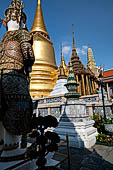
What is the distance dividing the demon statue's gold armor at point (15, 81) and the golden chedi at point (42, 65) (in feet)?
32.3

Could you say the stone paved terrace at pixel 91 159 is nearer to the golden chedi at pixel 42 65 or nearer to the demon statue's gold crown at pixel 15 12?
the demon statue's gold crown at pixel 15 12

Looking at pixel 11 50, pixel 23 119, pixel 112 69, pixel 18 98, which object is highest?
pixel 112 69

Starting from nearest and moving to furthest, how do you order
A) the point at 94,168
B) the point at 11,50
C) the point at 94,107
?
the point at 11,50 < the point at 94,168 < the point at 94,107

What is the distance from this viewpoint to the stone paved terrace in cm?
316

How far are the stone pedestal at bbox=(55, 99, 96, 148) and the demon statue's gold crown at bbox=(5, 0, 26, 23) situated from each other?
4.10 meters

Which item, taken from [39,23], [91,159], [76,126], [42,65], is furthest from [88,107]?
[39,23]

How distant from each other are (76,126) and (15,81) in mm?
3605

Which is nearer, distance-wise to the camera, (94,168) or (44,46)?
(94,168)

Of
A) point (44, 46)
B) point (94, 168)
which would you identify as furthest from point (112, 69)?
point (94, 168)

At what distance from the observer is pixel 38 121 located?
170 cm

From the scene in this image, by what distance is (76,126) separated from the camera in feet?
16.6

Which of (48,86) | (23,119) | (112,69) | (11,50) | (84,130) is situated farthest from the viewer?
(112,69)

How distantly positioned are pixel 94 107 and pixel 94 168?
199 inches

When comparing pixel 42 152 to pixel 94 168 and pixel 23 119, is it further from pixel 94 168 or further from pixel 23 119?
pixel 94 168
